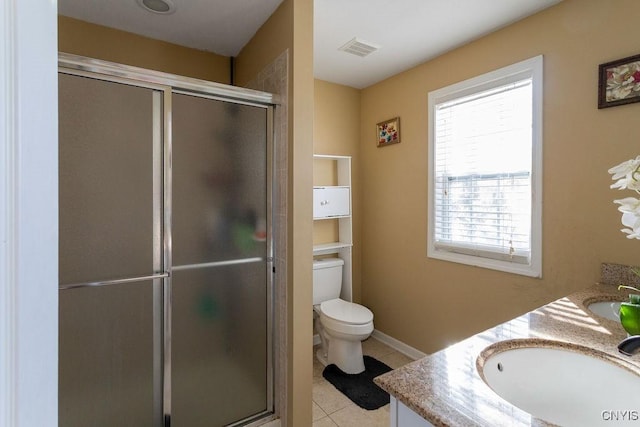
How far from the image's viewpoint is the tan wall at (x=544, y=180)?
1.58 m

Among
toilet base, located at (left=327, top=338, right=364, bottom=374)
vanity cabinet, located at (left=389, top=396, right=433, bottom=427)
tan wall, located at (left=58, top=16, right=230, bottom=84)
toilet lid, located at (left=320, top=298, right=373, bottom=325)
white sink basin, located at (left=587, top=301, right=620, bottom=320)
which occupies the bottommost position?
toilet base, located at (left=327, top=338, right=364, bottom=374)

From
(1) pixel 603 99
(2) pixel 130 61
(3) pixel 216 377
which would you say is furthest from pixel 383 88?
(3) pixel 216 377

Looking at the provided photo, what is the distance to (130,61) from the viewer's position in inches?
80.8

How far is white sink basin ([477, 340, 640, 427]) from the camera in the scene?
80cm

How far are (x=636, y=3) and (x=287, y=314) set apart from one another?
237 centimetres

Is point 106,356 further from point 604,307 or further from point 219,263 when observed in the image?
point 604,307

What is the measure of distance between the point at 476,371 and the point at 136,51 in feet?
8.51

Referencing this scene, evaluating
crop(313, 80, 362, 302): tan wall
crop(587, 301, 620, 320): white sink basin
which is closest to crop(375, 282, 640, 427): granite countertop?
crop(587, 301, 620, 320): white sink basin

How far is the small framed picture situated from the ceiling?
56 centimetres

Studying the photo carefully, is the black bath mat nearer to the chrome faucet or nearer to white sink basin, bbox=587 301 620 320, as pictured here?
white sink basin, bbox=587 301 620 320

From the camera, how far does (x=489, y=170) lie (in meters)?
2.13

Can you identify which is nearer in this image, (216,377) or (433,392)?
(433,392)

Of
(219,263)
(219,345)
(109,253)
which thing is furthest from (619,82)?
(109,253)
